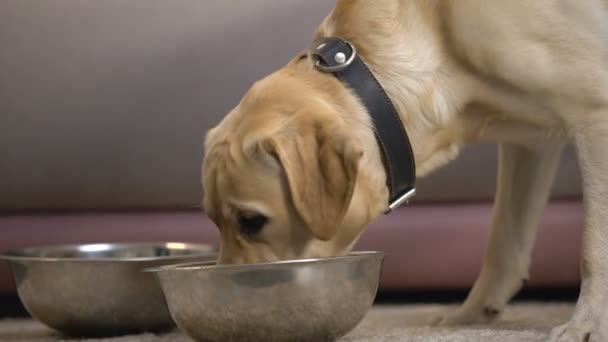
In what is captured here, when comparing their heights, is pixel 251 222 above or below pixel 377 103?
below

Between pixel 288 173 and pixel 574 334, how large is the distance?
2.02ft

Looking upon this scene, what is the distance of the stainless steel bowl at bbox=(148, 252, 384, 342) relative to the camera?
1.65 meters

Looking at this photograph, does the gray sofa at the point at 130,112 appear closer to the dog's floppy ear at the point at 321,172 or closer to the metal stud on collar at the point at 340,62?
the metal stud on collar at the point at 340,62

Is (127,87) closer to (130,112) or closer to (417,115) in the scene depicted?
(130,112)

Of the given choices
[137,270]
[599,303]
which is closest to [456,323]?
[599,303]

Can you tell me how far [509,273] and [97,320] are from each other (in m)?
0.94

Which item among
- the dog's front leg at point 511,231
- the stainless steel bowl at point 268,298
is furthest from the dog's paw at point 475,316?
the stainless steel bowl at point 268,298

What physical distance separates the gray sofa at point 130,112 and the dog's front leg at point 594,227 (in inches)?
25.0

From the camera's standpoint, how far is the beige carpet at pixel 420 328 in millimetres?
1880

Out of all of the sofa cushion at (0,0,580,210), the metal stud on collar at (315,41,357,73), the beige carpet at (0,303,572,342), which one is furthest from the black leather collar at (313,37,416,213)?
the sofa cushion at (0,0,580,210)

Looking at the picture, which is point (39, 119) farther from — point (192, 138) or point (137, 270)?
point (137, 270)

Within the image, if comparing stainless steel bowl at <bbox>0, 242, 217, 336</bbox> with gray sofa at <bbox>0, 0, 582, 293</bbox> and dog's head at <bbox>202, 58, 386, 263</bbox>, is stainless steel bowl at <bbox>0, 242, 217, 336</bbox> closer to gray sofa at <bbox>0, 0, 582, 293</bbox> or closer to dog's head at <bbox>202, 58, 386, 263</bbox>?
dog's head at <bbox>202, 58, 386, 263</bbox>

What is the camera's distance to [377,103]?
72.6 inches

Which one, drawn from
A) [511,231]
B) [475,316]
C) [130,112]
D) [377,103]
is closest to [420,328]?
[475,316]
